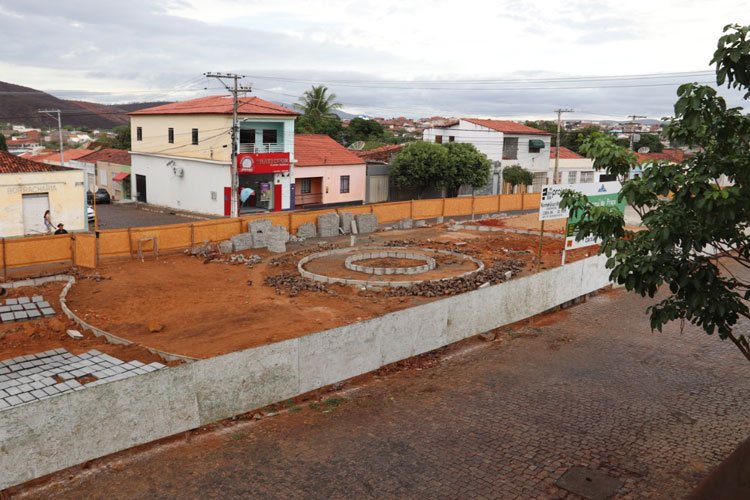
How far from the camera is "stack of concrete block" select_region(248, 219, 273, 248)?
27.3m

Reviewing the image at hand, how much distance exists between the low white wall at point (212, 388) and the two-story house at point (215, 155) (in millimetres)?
25949

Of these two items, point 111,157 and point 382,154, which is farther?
point 382,154

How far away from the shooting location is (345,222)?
32.0 meters

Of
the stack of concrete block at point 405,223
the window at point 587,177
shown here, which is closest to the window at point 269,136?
the stack of concrete block at point 405,223

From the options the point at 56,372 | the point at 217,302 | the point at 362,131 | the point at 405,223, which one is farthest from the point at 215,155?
the point at 362,131

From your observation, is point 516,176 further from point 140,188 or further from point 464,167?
point 140,188

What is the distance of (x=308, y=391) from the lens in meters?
11.4

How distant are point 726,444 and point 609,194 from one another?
521 inches

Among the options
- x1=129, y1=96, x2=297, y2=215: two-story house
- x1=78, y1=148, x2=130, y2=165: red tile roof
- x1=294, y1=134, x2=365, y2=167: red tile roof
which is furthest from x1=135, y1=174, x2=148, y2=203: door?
x1=294, y1=134, x2=365, y2=167: red tile roof

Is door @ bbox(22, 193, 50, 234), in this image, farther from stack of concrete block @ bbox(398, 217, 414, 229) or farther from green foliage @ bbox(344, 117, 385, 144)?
green foliage @ bbox(344, 117, 385, 144)

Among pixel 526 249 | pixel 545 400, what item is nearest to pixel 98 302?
pixel 545 400

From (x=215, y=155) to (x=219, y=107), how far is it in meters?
Result: 3.25

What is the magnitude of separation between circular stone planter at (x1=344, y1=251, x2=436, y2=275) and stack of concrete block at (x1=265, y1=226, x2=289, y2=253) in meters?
3.62

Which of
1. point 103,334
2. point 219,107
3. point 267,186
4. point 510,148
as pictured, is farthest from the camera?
point 510,148
